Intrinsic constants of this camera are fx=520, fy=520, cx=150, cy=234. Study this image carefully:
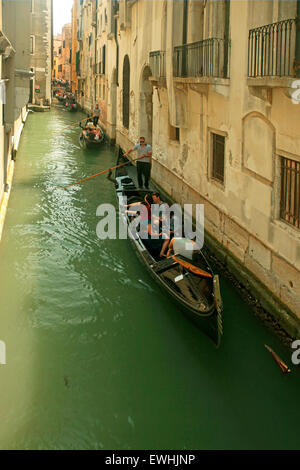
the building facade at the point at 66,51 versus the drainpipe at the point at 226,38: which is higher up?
the building facade at the point at 66,51

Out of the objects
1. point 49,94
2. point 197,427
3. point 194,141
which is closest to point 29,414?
point 197,427

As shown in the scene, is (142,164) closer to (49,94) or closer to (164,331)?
(164,331)

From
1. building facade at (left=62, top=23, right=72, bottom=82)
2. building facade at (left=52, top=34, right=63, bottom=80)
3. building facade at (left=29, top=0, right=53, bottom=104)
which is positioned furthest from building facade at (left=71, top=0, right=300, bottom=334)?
building facade at (left=52, top=34, right=63, bottom=80)

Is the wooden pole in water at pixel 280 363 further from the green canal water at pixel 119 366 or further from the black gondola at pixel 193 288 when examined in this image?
the black gondola at pixel 193 288

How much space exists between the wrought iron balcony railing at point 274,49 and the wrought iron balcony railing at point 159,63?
4.32 meters

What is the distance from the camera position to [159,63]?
10672 millimetres

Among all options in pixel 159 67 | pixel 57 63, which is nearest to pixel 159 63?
pixel 159 67

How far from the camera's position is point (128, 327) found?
5.95 metres

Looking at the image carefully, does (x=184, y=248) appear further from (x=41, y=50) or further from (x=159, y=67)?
(x=41, y=50)

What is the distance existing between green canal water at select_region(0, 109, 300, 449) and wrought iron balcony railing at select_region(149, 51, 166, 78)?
405cm

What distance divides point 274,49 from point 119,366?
3.78 meters

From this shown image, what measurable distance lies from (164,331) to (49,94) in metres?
31.5

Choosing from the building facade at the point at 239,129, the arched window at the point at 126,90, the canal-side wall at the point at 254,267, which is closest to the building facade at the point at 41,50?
the arched window at the point at 126,90

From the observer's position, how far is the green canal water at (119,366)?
4215 mm
